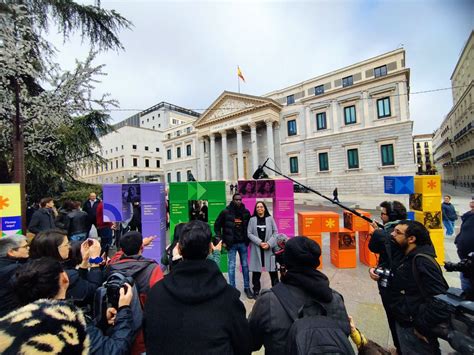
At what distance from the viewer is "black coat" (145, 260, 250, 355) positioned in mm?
1232

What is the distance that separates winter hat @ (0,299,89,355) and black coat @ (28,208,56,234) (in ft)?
16.9

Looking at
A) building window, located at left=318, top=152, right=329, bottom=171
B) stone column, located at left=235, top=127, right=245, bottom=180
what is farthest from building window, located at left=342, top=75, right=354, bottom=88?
stone column, located at left=235, top=127, right=245, bottom=180

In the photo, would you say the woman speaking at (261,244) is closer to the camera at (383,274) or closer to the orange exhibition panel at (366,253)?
the camera at (383,274)

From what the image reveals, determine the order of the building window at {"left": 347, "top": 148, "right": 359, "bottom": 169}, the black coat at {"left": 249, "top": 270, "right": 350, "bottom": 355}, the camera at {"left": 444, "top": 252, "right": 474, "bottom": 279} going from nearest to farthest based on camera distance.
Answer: the black coat at {"left": 249, "top": 270, "right": 350, "bottom": 355} < the camera at {"left": 444, "top": 252, "right": 474, "bottom": 279} < the building window at {"left": 347, "top": 148, "right": 359, "bottom": 169}

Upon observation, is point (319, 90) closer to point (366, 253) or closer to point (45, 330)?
point (366, 253)

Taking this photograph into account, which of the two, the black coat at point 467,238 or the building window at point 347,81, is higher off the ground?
the building window at point 347,81

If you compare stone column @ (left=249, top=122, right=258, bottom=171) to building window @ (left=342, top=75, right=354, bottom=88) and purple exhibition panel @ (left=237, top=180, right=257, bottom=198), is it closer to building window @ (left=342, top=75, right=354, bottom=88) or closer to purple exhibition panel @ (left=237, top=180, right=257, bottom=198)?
building window @ (left=342, top=75, right=354, bottom=88)

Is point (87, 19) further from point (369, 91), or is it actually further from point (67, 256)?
Result: point (369, 91)

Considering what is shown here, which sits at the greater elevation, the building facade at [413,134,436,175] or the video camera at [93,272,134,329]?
the building facade at [413,134,436,175]

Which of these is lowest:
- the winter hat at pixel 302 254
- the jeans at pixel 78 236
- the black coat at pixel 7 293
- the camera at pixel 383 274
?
the jeans at pixel 78 236

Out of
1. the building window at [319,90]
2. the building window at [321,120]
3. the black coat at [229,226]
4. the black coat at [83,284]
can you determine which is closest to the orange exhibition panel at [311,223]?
the black coat at [229,226]

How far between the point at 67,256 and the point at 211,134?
34.0m

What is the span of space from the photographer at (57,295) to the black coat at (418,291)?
87.9 inches

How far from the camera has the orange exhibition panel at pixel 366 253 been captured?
5.35m
